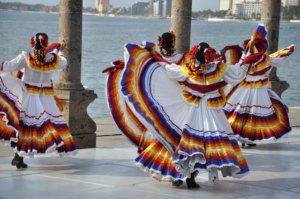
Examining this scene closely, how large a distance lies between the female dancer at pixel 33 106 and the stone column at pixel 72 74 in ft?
4.46

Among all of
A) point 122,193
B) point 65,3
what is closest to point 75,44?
point 65,3

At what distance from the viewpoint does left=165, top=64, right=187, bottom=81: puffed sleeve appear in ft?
37.0

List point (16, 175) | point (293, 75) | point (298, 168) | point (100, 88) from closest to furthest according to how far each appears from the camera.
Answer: point (16, 175), point (298, 168), point (100, 88), point (293, 75)

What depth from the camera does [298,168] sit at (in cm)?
1302

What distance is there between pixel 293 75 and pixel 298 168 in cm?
3751

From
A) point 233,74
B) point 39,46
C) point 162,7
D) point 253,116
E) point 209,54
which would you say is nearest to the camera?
point 209,54

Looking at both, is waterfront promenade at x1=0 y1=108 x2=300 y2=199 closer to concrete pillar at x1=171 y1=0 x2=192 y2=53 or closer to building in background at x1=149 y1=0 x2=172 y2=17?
concrete pillar at x1=171 y1=0 x2=192 y2=53

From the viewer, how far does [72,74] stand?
553 inches

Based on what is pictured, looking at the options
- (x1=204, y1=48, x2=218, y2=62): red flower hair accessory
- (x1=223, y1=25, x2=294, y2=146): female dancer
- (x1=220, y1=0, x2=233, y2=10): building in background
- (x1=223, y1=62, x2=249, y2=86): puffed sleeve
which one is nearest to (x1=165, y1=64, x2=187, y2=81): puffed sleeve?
(x1=204, y1=48, x2=218, y2=62): red flower hair accessory

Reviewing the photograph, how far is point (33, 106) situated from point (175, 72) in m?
2.03

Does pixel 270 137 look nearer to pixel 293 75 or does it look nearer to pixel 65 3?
pixel 65 3

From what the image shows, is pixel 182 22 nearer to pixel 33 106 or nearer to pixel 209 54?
pixel 33 106

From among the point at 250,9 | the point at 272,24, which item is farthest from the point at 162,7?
the point at 272,24

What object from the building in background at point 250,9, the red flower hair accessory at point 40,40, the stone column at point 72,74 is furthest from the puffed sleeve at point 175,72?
the building in background at point 250,9
